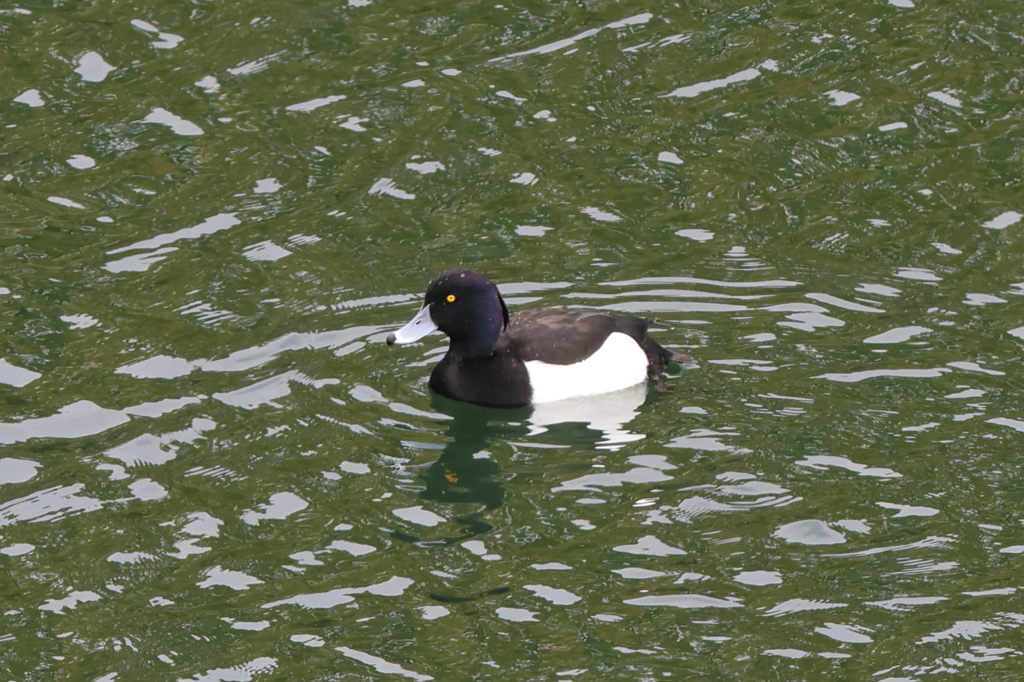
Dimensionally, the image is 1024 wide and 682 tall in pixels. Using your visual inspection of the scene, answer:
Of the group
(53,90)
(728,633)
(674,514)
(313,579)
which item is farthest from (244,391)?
(53,90)

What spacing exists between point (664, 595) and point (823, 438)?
1.94 metres

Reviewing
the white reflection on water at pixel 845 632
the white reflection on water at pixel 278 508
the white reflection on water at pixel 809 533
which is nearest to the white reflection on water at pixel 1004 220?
the white reflection on water at pixel 809 533

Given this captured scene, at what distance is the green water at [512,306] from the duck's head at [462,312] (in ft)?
1.62

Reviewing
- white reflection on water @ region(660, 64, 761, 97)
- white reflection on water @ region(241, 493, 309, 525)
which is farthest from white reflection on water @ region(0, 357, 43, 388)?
white reflection on water @ region(660, 64, 761, 97)

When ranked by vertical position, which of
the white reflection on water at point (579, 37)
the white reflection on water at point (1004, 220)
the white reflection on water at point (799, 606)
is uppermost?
the white reflection on water at point (579, 37)

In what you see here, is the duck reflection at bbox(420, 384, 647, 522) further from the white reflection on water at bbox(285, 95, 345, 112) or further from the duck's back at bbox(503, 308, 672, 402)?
the white reflection on water at bbox(285, 95, 345, 112)

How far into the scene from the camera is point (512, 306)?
11.6 m

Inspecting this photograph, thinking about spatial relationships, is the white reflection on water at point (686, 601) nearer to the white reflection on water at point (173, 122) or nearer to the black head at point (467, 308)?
the black head at point (467, 308)

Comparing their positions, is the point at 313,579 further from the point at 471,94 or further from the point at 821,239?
the point at 471,94

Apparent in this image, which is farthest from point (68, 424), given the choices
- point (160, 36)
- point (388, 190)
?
point (160, 36)

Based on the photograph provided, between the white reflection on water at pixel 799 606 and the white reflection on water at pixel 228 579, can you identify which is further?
the white reflection on water at pixel 228 579

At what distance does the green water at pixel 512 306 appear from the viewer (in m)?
8.15

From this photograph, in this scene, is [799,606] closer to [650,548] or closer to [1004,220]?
[650,548]

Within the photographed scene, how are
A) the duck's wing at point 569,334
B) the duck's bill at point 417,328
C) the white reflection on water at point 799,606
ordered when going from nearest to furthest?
the white reflection on water at point 799,606
the duck's bill at point 417,328
the duck's wing at point 569,334
